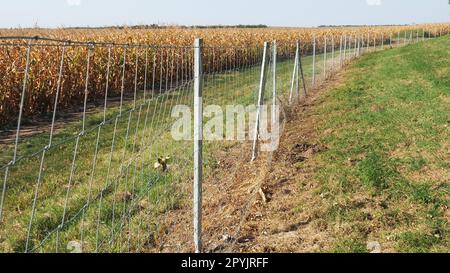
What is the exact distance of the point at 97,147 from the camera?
4.34 metres

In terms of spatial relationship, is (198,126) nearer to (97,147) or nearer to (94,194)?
(97,147)

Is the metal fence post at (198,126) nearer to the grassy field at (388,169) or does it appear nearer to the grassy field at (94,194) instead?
the grassy field at (94,194)

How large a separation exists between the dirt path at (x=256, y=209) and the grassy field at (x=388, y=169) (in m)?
0.26

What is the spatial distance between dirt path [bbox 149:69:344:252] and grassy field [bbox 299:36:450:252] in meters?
0.26

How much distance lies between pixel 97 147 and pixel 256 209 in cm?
Result: 202

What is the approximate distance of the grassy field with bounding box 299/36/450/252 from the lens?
4.66 meters

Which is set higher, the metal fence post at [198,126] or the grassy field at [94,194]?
the metal fence post at [198,126]

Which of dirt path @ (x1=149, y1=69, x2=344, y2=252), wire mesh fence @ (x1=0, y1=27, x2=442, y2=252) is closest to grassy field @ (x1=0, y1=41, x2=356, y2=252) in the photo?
wire mesh fence @ (x1=0, y1=27, x2=442, y2=252)

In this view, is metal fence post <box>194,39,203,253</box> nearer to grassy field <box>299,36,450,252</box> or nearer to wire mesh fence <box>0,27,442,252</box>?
wire mesh fence <box>0,27,442,252</box>

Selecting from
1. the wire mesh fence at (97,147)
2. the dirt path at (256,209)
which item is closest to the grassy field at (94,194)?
the wire mesh fence at (97,147)

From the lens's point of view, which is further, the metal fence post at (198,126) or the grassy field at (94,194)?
the grassy field at (94,194)

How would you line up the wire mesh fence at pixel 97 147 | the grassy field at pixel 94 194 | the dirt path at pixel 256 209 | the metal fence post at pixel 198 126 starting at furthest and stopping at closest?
the dirt path at pixel 256 209, the grassy field at pixel 94 194, the wire mesh fence at pixel 97 147, the metal fence post at pixel 198 126

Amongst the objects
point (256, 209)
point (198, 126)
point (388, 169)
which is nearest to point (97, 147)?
point (198, 126)

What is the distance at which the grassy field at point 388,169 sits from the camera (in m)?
4.66
